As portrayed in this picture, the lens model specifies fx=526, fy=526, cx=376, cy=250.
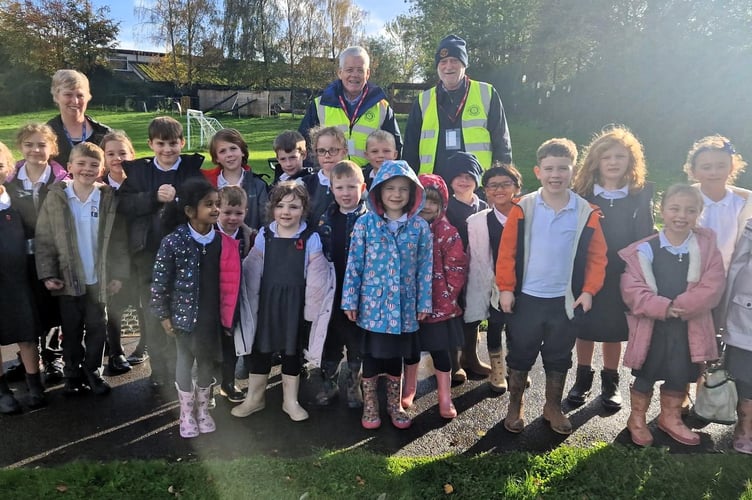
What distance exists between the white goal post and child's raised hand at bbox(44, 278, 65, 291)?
56.6 ft

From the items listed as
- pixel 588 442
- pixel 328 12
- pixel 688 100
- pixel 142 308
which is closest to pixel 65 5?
pixel 328 12

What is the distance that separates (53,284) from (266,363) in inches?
63.3

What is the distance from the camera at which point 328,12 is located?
47.9 m

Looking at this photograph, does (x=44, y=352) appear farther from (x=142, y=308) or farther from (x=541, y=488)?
(x=541, y=488)

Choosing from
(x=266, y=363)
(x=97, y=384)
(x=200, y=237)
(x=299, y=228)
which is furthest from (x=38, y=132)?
(x=266, y=363)

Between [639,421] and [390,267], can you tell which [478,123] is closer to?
[390,267]

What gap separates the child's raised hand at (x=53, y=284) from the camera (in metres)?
3.72

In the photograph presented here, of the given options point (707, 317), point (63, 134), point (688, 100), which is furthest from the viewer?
point (688, 100)

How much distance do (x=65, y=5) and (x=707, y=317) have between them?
49.3 m

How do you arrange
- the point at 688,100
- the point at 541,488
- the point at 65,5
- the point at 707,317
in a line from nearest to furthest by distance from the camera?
the point at 541,488 → the point at 707,317 → the point at 688,100 → the point at 65,5

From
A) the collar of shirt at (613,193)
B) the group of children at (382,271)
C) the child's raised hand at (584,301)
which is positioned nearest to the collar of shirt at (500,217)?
the group of children at (382,271)

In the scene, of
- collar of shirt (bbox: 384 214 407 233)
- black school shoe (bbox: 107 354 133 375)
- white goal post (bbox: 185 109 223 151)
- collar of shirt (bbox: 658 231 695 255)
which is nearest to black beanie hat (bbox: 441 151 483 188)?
collar of shirt (bbox: 384 214 407 233)

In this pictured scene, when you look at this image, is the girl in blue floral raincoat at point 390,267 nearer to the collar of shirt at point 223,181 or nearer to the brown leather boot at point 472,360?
the brown leather boot at point 472,360

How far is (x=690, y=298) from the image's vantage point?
10.9 feet
